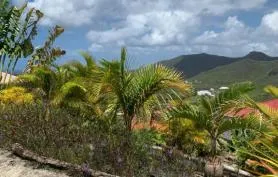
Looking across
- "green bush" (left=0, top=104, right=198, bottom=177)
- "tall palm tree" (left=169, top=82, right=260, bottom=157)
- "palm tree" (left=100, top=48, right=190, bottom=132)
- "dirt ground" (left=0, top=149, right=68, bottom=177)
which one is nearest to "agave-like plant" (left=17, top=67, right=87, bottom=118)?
"green bush" (left=0, top=104, right=198, bottom=177)

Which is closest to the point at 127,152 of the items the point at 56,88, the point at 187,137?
the point at 187,137

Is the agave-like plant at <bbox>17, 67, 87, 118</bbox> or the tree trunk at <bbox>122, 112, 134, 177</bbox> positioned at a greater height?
the agave-like plant at <bbox>17, 67, 87, 118</bbox>

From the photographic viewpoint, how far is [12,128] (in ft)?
41.4

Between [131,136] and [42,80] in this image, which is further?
[42,80]

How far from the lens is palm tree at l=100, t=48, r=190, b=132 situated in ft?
42.2

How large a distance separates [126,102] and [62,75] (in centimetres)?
545

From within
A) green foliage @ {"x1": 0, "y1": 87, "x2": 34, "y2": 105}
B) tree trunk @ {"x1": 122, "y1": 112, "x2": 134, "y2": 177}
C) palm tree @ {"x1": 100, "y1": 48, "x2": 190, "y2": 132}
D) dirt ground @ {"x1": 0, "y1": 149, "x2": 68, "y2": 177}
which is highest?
palm tree @ {"x1": 100, "y1": 48, "x2": 190, "y2": 132}

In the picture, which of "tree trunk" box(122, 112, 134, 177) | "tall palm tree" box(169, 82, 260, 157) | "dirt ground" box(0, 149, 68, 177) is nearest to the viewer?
"tree trunk" box(122, 112, 134, 177)

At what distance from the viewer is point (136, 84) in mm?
12969

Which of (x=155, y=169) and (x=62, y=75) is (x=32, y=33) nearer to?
(x=62, y=75)

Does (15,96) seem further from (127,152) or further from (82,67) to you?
(127,152)

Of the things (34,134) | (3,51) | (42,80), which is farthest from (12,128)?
(3,51)

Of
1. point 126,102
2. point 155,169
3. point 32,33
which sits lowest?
point 155,169

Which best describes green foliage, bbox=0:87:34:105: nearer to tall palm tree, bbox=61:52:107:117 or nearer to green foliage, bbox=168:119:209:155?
tall palm tree, bbox=61:52:107:117
